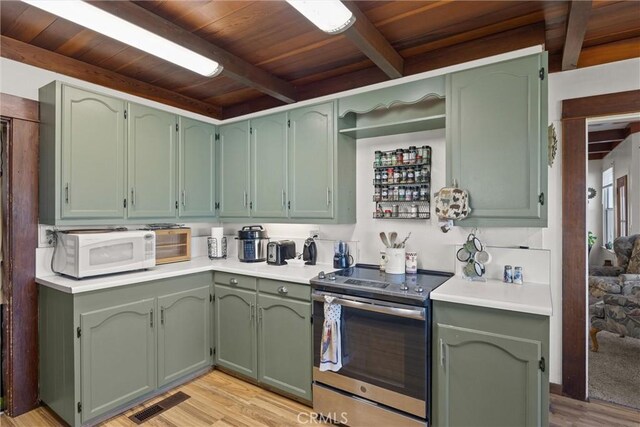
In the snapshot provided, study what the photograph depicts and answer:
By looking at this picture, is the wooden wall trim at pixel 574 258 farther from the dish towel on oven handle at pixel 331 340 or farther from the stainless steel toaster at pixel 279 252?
the stainless steel toaster at pixel 279 252

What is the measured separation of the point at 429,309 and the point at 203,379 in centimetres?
198

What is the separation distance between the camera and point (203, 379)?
108 inches

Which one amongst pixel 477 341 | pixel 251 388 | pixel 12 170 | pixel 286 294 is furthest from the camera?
pixel 251 388

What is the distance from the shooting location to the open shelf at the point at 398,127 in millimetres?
2268

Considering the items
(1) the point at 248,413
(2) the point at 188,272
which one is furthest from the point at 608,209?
(2) the point at 188,272

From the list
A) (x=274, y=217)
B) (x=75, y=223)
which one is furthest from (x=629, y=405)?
(x=75, y=223)

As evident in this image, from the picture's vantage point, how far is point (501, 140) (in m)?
1.96

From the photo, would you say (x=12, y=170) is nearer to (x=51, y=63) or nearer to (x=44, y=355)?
(x=51, y=63)

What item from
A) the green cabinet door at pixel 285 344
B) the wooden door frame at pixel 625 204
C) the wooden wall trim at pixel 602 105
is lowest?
the green cabinet door at pixel 285 344

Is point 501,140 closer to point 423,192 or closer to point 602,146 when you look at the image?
point 423,192

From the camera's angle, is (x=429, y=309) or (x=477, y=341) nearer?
(x=477, y=341)

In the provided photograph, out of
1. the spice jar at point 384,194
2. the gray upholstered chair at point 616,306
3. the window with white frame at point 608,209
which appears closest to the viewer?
the spice jar at point 384,194

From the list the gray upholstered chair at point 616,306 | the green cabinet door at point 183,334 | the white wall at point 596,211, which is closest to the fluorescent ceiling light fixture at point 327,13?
the green cabinet door at point 183,334

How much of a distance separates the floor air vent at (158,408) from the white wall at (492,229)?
1735 millimetres
